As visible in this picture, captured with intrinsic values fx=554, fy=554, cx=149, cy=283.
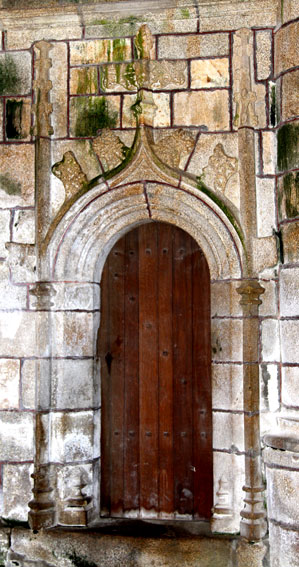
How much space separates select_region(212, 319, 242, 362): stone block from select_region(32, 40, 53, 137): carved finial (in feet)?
5.94

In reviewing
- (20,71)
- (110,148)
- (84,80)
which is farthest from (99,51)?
(110,148)

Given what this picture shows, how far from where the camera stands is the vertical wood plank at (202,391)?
3906 millimetres

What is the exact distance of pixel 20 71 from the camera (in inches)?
157

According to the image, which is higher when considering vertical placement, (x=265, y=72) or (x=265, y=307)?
(x=265, y=72)

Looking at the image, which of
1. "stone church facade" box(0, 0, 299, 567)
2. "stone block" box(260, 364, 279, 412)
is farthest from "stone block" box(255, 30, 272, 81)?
"stone block" box(260, 364, 279, 412)

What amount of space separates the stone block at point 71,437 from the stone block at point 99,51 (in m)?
2.49

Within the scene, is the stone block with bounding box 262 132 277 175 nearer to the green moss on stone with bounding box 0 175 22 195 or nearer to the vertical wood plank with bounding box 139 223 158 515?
the vertical wood plank with bounding box 139 223 158 515

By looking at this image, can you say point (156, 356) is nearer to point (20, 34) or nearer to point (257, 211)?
point (257, 211)

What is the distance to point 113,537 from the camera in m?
3.60

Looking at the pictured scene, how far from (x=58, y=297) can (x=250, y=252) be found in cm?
136

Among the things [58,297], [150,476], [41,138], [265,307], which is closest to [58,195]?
[41,138]

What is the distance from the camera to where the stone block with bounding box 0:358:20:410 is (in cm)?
386

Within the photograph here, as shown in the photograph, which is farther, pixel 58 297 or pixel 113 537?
pixel 58 297

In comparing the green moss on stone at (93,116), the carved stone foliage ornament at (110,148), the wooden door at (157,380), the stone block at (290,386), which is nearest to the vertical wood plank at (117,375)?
the wooden door at (157,380)
